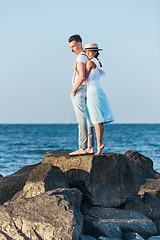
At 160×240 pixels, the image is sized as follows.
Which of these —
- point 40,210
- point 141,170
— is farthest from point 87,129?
point 141,170

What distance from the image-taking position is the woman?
6.45 meters

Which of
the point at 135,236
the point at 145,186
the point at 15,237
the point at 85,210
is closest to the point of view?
the point at 15,237

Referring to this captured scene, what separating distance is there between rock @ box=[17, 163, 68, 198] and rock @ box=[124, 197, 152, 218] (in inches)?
58.7

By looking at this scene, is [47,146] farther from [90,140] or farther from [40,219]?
[40,219]

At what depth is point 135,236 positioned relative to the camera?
5.56 m

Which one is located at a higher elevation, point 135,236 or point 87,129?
point 87,129

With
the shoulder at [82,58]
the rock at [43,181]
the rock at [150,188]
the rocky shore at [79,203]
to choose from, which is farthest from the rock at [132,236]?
the shoulder at [82,58]

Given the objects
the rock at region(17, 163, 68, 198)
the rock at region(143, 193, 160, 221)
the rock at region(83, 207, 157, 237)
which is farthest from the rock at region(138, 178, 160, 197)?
the rock at region(17, 163, 68, 198)

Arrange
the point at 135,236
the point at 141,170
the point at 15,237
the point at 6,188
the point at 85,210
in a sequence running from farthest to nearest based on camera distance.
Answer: the point at 141,170
the point at 6,188
the point at 85,210
the point at 135,236
the point at 15,237

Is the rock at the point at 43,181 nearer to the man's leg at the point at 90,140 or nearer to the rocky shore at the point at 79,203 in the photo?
the rocky shore at the point at 79,203

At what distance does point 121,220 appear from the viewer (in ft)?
19.4

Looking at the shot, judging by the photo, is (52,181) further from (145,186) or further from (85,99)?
(145,186)

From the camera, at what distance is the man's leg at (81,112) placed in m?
6.59

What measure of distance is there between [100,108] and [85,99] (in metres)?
0.34
